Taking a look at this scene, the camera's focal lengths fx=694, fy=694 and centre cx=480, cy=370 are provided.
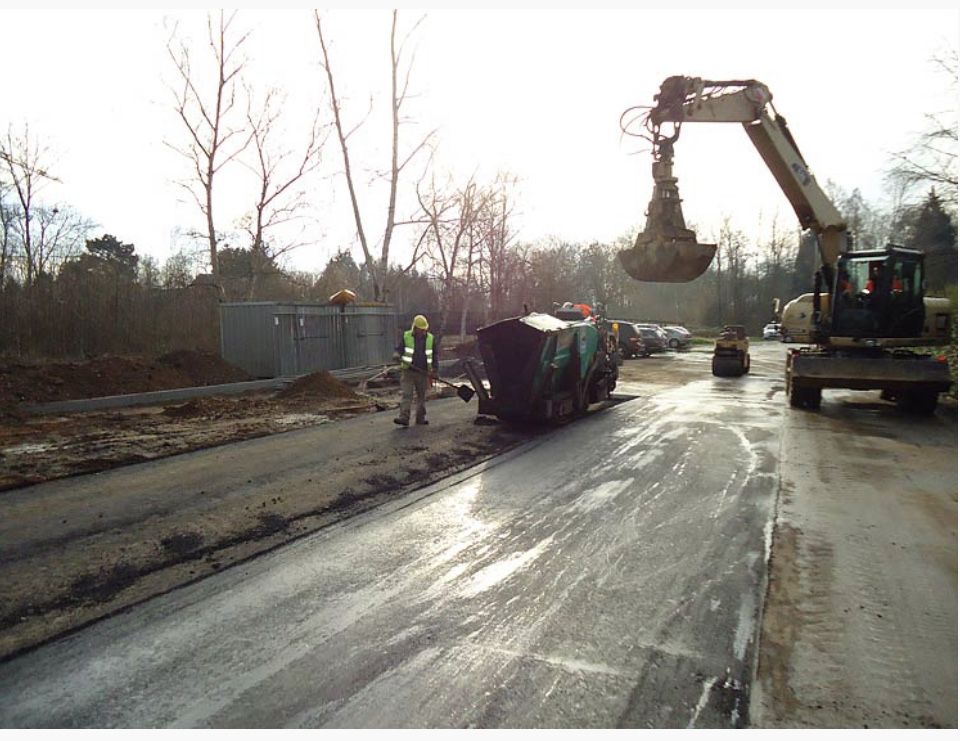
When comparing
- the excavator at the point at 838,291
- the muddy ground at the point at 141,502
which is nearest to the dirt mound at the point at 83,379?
the muddy ground at the point at 141,502

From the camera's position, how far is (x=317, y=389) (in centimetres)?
1619

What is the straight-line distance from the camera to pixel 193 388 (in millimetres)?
16531

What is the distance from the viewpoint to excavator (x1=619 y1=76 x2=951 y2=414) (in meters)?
13.2

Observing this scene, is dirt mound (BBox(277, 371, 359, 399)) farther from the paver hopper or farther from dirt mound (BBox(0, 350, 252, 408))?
the paver hopper

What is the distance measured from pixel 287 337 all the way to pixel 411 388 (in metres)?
9.29

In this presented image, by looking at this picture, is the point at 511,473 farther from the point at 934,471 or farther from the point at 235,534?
the point at 934,471

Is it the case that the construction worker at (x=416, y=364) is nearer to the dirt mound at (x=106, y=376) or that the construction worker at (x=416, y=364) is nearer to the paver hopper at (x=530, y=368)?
the paver hopper at (x=530, y=368)

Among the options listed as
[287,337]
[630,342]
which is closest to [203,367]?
[287,337]

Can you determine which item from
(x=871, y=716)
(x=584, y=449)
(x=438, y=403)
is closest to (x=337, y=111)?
(x=438, y=403)

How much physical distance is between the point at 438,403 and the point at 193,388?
6.04 meters

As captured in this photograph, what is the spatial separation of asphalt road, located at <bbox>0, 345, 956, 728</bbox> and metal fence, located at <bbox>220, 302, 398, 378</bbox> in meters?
13.9

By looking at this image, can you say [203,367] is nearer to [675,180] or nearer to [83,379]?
[83,379]

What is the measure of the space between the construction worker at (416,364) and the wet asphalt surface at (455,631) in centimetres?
487

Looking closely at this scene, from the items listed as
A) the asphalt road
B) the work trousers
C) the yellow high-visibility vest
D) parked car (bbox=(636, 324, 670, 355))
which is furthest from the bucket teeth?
parked car (bbox=(636, 324, 670, 355))
